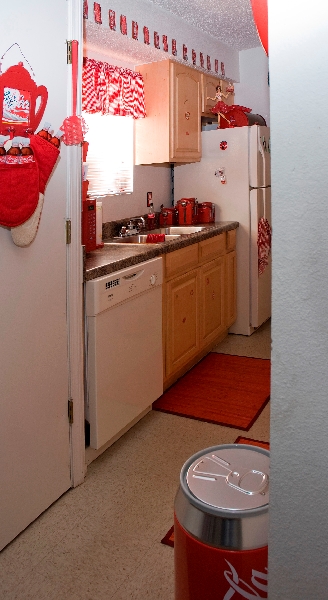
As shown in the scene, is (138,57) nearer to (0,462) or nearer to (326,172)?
(0,462)

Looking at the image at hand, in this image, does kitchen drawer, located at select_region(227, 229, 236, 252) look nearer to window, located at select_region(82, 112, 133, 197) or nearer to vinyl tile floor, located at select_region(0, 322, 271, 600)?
window, located at select_region(82, 112, 133, 197)

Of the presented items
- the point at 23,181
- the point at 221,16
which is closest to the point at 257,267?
the point at 221,16

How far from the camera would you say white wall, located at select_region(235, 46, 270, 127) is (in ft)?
16.6

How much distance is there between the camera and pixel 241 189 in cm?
439

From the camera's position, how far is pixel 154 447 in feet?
8.91

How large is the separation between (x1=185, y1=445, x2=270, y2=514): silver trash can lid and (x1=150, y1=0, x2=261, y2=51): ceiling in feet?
11.4

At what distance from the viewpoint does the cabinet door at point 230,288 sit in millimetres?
4324

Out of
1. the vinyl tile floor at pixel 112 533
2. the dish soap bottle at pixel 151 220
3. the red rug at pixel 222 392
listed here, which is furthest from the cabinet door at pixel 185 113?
the vinyl tile floor at pixel 112 533

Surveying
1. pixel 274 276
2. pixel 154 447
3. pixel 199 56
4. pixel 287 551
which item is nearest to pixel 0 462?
pixel 154 447

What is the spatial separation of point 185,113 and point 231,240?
1.07 m

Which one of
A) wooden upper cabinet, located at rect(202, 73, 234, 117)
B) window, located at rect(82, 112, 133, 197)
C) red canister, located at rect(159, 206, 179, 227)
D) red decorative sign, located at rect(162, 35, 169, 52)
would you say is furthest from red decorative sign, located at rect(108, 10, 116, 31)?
red canister, located at rect(159, 206, 179, 227)

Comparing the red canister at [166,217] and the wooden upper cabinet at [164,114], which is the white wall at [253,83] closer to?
the wooden upper cabinet at [164,114]

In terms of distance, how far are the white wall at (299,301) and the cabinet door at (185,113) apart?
3358mm

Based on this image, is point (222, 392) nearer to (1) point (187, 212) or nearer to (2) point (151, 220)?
(2) point (151, 220)
